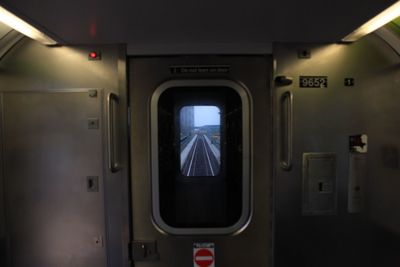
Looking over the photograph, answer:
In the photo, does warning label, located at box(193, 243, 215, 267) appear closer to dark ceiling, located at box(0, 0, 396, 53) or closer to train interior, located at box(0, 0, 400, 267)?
train interior, located at box(0, 0, 400, 267)

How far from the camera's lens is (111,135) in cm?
186

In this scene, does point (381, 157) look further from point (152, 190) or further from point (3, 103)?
point (3, 103)

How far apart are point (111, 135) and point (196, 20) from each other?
3.34ft

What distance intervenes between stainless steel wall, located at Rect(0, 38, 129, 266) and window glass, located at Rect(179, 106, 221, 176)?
474 mm

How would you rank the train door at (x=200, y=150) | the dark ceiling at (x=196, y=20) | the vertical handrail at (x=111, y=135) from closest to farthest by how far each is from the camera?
the dark ceiling at (x=196, y=20), the vertical handrail at (x=111, y=135), the train door at (x=200, y=150)

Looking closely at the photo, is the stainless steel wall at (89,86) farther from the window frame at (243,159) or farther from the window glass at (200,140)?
the window glass at (200,140)

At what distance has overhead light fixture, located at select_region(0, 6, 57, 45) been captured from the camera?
134 centimetres

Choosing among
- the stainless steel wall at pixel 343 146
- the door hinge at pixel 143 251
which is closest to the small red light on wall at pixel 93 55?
the stainless steel wall at pixel 343 146

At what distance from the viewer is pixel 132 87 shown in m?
1.98

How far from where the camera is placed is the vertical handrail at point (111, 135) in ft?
5.99

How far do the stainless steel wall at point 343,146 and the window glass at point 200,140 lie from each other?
49cm

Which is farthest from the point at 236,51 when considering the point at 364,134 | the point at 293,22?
the point at 364,134

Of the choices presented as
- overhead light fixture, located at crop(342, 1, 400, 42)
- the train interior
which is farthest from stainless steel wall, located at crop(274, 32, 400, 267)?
overhead light fixture, located at crop(342, 1, 400, 42)

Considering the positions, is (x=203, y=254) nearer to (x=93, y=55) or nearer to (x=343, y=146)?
(x=343, y=146)
